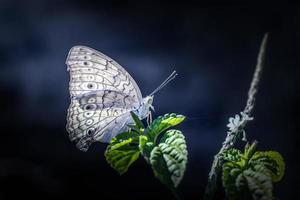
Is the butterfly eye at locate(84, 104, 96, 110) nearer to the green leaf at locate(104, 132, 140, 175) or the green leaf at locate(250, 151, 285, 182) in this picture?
the green leaf at locate(104, 132, 140, 175)

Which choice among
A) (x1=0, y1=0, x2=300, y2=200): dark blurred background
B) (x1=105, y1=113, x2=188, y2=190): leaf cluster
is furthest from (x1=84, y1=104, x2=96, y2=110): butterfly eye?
(x1=0, y1=0, x2=300, y2=200): dark blurred background

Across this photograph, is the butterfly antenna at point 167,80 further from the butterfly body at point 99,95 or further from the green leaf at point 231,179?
the green leaf at point 231,179

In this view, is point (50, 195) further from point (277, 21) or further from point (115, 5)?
point (277, 21)

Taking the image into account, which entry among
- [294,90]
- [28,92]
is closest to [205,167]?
[294,90]

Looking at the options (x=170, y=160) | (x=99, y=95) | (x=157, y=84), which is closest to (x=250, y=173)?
(x=170, y=160)

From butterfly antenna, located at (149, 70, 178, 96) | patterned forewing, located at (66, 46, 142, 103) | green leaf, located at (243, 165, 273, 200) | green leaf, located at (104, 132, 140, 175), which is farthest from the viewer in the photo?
butterfly antenna, located at (149, 70, 178, 96)

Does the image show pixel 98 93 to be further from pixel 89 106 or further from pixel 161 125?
pixel 161 125

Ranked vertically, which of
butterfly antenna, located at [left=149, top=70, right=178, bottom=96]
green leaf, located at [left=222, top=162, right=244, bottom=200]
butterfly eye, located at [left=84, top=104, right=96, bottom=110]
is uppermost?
butterfly antenna, located at [left=149, top=70, right=178, bottom=96]

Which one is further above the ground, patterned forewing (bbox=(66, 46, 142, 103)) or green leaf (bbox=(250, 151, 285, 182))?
patterned forewing (bbox=(66, 46, 142, 103))
